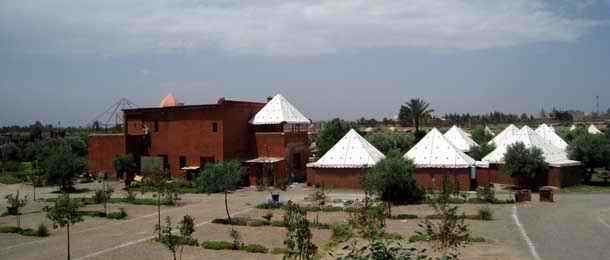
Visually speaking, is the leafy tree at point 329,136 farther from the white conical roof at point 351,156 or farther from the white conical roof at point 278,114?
the white conical roof at point 351,156

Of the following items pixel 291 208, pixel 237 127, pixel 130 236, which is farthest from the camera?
pixel 237 127

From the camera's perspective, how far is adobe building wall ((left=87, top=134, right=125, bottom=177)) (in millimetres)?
46300

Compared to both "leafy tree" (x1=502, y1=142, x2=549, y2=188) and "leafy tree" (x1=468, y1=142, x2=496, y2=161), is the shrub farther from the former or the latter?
"leafy tree" (x1=468, y1=142, x2=496, y2=161)

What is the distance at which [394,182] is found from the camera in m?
29.9

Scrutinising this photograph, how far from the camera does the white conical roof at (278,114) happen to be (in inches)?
1741

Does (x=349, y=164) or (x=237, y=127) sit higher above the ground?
A: (x=237, y=127)

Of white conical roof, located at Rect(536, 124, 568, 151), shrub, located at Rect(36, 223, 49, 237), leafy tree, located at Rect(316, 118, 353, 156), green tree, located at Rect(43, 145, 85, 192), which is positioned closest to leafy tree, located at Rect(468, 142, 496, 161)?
white conical roof, located at Rect(536, 124, 568, 151)

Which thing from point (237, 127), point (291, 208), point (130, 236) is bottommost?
point (130, 236)

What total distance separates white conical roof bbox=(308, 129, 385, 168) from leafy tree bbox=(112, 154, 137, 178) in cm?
A: 1506

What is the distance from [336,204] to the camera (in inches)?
1192

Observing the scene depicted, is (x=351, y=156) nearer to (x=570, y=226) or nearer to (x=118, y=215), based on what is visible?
(x=118, y=215)

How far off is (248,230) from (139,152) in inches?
1020

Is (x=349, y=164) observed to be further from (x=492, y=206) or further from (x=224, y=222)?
(x=224, y=222)

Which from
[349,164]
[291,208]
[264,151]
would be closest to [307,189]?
[349,164]
